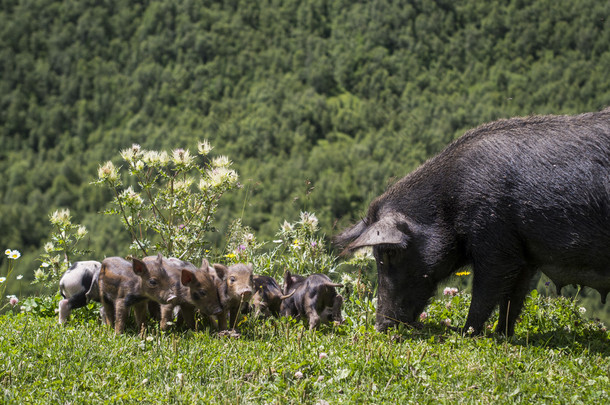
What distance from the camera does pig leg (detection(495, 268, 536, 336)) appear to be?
247 inches

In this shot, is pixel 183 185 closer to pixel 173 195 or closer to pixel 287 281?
pixel 173 195

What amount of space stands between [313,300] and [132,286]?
5.26 feet

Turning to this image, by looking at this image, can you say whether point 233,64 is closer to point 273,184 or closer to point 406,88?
point 406,88

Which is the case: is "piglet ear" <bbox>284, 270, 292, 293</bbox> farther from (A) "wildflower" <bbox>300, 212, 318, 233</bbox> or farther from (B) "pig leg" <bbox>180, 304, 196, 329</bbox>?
(A) "wildflower" <bbox>300, 212, 318, 233</bbox>

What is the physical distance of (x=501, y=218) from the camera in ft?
19.5

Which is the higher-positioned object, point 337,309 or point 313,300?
point 313,300

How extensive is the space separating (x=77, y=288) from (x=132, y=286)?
678 millimetres

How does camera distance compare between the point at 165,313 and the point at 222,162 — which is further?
the point at 222,162

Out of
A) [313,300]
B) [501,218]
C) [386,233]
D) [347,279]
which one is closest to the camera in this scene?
[501,218]

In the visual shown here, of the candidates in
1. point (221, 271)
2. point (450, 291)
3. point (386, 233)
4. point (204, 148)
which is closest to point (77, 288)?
point (221, 271)

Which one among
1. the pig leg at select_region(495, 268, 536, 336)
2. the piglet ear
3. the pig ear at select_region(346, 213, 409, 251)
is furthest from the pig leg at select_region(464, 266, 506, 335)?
the piglet ear

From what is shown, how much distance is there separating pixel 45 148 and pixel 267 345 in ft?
347

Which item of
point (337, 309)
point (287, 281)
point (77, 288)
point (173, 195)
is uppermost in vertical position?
point (173, 195)

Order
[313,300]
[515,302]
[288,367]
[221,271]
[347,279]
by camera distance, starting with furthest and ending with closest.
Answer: [347,279], [313,300], [515,302], [221,271], [288,367]
